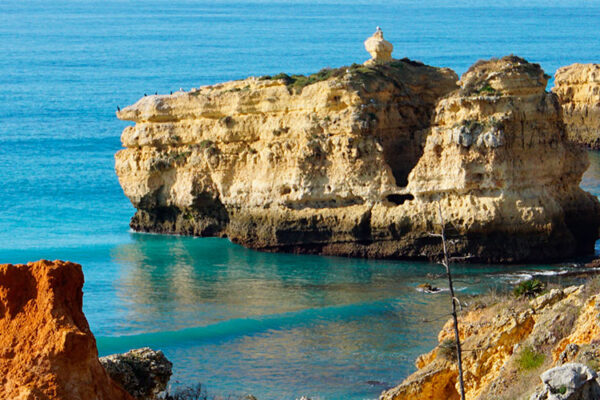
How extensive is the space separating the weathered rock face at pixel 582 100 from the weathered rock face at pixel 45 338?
5702cm

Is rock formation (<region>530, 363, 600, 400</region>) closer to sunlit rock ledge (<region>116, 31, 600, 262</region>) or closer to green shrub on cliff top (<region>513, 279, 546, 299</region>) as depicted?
green shrub on cliff top (<region>513, 279, 546, 299</region>)

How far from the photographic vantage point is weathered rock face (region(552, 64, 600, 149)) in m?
71.8

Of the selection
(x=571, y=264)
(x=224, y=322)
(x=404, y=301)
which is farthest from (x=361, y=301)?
(x=571, y=264)

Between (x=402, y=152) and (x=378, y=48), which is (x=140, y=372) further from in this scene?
(x=378, y=48)

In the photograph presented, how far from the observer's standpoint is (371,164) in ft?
142

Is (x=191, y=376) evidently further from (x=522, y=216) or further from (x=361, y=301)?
(x=522, y=216)

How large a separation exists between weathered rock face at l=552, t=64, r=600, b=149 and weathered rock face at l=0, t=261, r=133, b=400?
187ft

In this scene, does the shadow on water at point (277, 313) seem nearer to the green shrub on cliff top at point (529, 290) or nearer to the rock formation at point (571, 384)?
the green shrub on cliff top at point (529, 290)

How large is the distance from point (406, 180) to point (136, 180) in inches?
409

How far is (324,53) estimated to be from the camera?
388ft

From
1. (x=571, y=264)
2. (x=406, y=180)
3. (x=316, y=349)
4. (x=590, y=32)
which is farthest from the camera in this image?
(x=590, y=32)

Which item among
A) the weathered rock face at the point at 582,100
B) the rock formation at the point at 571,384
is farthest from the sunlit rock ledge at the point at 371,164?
the weathered rock face at the point at 582,100

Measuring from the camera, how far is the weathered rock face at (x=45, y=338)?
1697 cm

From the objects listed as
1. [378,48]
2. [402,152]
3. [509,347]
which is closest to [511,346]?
[509,347]
